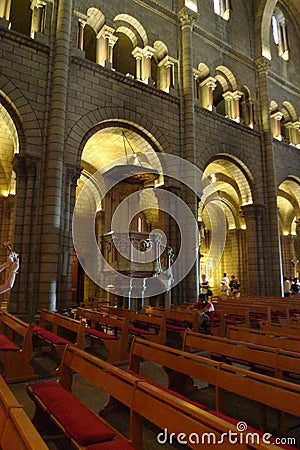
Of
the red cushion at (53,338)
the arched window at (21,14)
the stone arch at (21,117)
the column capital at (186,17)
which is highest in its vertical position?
the arched window at (21,14)

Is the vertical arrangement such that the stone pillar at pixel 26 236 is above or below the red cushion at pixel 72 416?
above

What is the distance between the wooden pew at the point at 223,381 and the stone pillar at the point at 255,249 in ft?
35.9

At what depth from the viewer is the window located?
1545 centimetres

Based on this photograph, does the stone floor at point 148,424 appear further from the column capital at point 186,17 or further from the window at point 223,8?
the window at point 223,8

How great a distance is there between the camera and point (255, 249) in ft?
47.5

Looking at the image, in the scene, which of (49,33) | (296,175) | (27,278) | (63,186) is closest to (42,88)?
(49,33)

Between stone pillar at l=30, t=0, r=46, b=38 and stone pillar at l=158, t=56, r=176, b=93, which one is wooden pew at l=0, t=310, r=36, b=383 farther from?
stone pillar at l=158, t=56, r=176, b=93

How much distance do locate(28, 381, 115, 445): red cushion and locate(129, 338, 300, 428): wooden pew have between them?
0.90 m

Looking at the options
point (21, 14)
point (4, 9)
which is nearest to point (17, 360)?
point (4, 9)

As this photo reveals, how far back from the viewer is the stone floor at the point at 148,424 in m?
2.74

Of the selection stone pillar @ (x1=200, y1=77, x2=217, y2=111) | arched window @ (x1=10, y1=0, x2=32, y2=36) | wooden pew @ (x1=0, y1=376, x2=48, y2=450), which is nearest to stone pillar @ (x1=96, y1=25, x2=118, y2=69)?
stone pillar @ (x1=200, y1=77, x2=217, y2=111)

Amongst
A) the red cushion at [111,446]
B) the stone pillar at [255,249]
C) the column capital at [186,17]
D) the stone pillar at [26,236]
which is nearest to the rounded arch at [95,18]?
the column capital at [186,17]

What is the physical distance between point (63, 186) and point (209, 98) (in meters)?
7.86

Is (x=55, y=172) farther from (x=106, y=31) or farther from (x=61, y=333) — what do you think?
(x=106, y=31)
